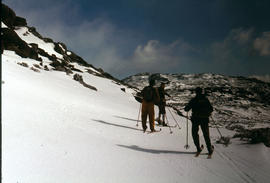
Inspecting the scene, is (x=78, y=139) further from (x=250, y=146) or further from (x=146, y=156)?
(x=250, y=146)

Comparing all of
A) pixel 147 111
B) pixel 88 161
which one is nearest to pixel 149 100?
pixel 147 111

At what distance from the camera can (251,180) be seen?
453cm

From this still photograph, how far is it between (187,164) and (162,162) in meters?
0.69

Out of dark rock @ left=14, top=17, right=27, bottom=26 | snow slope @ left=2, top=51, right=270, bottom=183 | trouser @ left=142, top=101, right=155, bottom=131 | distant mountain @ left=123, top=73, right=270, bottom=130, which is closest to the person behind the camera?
snow slope @ left=2, top=51, right=270, bottom=183

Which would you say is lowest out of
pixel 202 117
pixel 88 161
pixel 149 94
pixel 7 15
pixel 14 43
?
pixel 88 161

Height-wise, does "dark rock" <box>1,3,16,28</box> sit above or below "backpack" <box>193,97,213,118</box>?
above

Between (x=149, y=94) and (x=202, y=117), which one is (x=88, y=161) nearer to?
(x=202, y=117)

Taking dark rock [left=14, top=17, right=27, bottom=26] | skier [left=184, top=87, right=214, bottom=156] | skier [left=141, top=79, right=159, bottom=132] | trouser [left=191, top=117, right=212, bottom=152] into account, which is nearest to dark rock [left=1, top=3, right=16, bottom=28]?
dark rock [left=14, top=17, right=27, bottom=26]

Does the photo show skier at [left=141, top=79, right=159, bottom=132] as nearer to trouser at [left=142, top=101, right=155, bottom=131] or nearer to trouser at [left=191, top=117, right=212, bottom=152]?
trouser at [left=142, top=101, right=155, bottom=131]

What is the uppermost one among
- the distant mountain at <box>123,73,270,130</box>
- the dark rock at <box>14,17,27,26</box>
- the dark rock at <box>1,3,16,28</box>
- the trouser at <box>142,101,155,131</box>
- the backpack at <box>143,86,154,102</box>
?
the dark rock at <box>14,17,27,26</box>

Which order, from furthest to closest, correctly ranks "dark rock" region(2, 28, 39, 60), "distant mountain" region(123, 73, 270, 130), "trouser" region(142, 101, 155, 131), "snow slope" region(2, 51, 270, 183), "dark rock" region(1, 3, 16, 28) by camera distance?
"dark rock" region(1, 3, 16, 28)
"dark rock" region(2, 28, 39, 60)
"distant mountain" region(123, 73, 270, 130)
"trouser" region(142, 101, 155, 131)
"snow slope" region(2, 51, 270, 183)

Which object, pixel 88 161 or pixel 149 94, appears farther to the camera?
pixel 149 94

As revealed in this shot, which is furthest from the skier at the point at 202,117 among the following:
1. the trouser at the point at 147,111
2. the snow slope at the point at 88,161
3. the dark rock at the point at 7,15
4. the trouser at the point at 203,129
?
the dark rock at the point at 7,15

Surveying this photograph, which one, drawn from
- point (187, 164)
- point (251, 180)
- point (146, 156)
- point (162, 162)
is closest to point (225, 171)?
point (251, 180)
